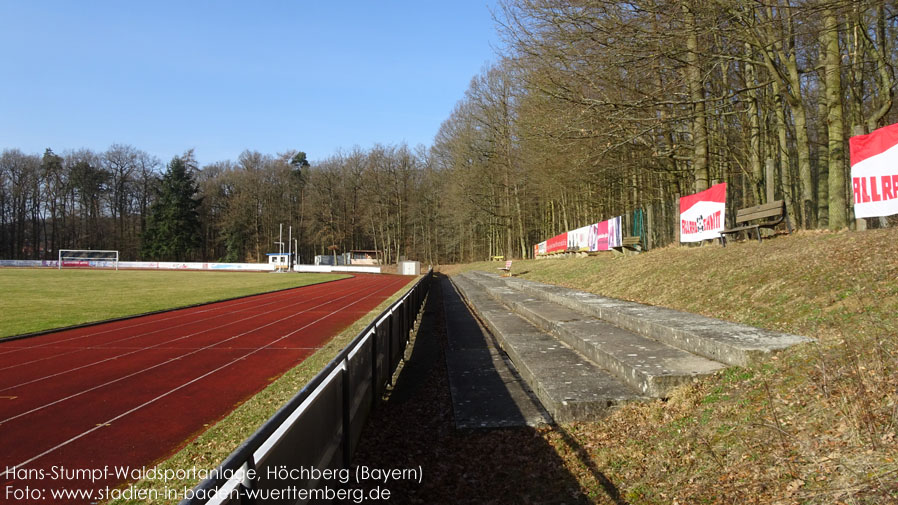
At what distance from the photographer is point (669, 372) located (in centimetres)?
Result: 502

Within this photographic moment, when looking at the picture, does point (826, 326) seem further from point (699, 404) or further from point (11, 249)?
point (11, 249)

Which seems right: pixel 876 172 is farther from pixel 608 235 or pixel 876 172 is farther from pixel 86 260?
pixel 86 260

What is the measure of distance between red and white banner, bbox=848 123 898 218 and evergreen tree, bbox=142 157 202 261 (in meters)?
83.8

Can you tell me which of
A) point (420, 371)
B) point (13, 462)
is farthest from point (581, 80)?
point (13, 462)

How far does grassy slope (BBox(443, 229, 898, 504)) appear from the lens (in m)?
2.85

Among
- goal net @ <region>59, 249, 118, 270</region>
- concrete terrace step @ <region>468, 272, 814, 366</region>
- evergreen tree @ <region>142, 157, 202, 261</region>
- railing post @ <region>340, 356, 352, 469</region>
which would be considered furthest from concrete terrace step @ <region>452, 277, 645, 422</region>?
evergreen tree @ <region>142, 157, 202, 261</region>

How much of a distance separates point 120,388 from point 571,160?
639 inches

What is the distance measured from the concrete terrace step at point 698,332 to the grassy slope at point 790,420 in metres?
0.21

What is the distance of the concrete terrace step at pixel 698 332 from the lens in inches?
191

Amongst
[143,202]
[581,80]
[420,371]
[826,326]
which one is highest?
[143,202]

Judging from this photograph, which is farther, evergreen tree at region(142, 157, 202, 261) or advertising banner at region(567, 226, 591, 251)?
evergreen tree at region(142, 157, 202, 261)

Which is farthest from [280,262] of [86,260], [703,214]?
[703,214]

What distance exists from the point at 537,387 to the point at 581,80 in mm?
8979

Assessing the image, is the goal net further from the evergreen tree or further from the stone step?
the stone step
